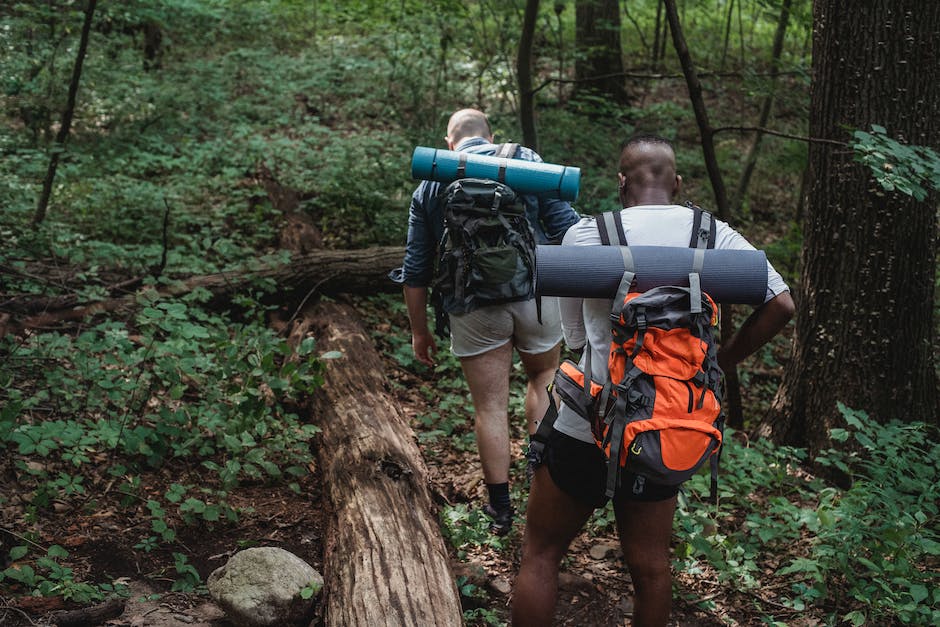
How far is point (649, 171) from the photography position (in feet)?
8.39

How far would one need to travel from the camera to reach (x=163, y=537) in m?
3.63

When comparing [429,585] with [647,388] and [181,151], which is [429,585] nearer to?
[647,388]

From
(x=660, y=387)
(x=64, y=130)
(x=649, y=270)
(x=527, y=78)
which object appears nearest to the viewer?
(x=660, y=387)

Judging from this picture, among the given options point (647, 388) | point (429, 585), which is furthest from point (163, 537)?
point (647, 388)

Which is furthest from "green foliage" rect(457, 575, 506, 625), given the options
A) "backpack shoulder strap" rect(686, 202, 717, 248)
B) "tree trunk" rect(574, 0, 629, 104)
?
"tree trunk" rect(574, 0, 629, 104)

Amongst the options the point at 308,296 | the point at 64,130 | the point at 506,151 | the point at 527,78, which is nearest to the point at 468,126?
the point at 506,151

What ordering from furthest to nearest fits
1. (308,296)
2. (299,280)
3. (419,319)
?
(299,280), (308,296), (419,319)

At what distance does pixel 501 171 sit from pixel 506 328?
863 mm

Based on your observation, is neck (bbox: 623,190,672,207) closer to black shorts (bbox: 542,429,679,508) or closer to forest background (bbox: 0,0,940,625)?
black shorts (bbox: 542,429,679,508)

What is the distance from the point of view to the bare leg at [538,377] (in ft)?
13.4

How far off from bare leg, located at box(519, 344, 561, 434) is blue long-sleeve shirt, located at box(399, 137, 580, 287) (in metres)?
0.64

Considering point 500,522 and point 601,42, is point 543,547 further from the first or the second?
point 601,42

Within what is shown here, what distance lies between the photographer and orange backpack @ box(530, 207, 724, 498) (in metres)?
2.25

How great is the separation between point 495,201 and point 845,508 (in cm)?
240
